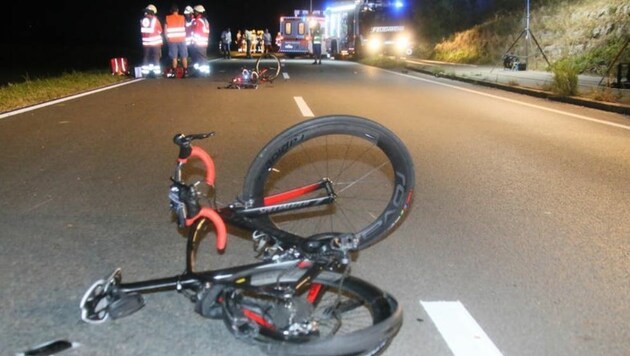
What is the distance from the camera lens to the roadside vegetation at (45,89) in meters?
A: 13.8

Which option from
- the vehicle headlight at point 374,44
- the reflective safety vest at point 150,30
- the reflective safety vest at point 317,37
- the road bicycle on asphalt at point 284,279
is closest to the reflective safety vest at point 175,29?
the reflective safety vest at point 150,30

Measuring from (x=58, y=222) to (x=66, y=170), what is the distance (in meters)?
2.11

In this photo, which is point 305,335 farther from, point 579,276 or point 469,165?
point 469,165

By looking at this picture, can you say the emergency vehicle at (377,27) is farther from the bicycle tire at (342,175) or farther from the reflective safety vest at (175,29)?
the bicycle tire at (342,175)

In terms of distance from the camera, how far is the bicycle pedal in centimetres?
364

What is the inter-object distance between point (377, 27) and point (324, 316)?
3811cm

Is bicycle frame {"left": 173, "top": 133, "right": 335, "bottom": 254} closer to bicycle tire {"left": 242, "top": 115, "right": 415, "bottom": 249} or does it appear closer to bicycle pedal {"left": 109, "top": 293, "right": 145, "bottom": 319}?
bicycle tire {"left": 242, "top": 115, "right": 415, "bottom": 249}

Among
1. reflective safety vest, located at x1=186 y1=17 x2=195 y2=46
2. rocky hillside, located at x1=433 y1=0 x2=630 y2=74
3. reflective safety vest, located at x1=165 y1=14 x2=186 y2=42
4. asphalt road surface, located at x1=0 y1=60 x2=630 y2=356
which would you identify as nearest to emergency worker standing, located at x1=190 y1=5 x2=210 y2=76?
reflective safety vest, located at x1=186 y1=17 x2=195 y2=46

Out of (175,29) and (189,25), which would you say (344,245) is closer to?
(175,29)

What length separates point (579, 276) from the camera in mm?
4598

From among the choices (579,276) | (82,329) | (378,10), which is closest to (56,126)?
(82,329)

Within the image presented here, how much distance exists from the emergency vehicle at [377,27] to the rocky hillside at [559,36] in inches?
160

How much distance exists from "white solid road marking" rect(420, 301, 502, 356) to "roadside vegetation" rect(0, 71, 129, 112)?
431 inches

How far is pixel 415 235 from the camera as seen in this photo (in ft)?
17.9
